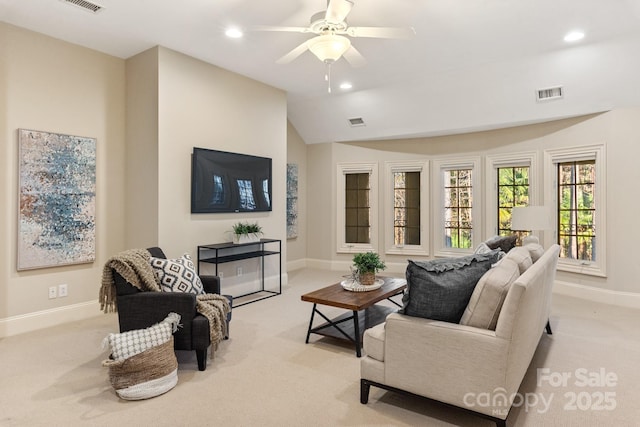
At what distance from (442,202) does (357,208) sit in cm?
158

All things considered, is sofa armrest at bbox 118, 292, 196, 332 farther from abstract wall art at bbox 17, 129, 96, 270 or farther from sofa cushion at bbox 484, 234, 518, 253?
sofa cushion at bbox 484, 234, 518, 253

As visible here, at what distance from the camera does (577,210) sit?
17.4 ft

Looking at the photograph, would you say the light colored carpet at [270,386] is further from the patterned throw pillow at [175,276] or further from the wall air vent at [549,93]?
the wall air vent at [549,93]

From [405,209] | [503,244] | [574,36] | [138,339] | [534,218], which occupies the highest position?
[574,36]

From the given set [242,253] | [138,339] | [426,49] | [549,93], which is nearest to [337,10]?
[426,49]

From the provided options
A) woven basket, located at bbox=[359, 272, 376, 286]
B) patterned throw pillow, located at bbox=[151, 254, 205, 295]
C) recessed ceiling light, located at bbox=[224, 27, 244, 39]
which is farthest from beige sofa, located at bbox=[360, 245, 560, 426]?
recessed ceiling light, located at bbox=[224, 27, 244, 39]

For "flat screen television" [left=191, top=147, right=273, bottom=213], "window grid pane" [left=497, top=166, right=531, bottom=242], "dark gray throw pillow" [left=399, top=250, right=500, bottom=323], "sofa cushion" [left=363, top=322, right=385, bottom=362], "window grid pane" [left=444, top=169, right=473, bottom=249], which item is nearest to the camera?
"dark gray throw pillow" [left=399, top=250, right=500, bottom=323]

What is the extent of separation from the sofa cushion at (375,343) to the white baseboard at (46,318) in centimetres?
342

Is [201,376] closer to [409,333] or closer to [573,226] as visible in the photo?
[409,333]

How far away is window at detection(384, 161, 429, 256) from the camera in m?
6.79

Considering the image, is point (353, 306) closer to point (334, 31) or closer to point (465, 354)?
point (465, 354)

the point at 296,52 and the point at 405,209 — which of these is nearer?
the point at 296,52

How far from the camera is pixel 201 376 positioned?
110 inches

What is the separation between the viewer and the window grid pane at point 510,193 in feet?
19.2
